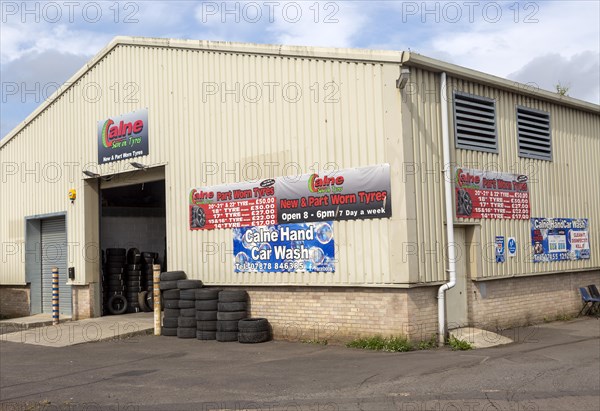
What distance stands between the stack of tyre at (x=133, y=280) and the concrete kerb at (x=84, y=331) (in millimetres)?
1583

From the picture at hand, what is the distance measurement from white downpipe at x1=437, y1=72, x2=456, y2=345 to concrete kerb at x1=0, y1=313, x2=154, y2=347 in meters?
7.42

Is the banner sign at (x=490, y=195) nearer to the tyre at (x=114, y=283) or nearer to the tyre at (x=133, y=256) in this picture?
the tyre at (x=114, y=283)

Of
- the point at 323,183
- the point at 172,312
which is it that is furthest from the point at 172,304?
the point at 323,183

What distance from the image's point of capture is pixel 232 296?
1549 cm

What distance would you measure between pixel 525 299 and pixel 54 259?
1444 centimetres

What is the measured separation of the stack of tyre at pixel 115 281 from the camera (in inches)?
843

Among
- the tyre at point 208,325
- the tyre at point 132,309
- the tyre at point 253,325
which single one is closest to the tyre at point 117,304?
the tyre at point 132,309

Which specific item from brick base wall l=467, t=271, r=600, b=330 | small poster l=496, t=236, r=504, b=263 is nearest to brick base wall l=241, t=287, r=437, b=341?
brick base wall l=467, t=271, r=600, b=330

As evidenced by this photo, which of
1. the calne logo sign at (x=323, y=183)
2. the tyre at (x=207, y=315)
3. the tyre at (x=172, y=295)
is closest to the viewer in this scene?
the calne logo sign at (x=323, y=183)

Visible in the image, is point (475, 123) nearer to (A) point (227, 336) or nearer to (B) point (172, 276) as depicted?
(A) point (227, 336)

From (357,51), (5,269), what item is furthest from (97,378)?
(5,269)

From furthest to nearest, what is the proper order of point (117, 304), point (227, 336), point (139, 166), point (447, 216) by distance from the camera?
point (117, 304)
point (139, 166)
point (227, 336)
point (447, 216)

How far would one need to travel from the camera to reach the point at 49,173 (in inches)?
875

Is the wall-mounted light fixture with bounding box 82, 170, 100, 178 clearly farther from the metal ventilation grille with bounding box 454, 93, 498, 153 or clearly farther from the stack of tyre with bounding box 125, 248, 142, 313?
the metal ventilation grille with bounding box 454, 93, 498, 153
